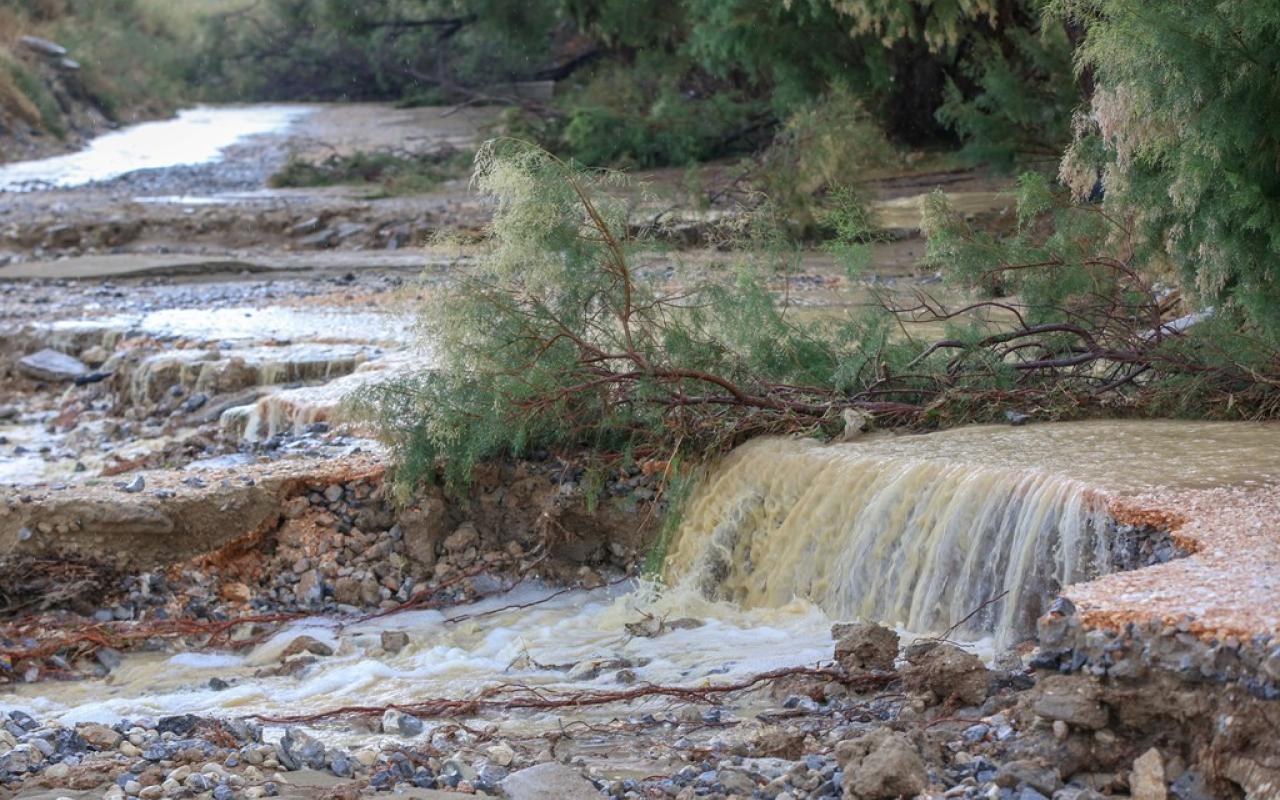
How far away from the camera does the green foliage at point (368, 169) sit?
23.4 metres

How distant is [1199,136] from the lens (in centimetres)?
789

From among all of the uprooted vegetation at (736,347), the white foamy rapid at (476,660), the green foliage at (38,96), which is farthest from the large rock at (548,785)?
the green foliage at (38,96)

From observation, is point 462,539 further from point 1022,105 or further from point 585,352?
point 1022,105

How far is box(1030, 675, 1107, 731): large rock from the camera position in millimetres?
4980

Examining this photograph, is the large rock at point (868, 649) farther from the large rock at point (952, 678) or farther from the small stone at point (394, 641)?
the small stone at point (394, 641)

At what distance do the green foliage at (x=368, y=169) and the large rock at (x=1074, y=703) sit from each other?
61.3 ft

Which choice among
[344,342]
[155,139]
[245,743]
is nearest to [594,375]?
[245,743]

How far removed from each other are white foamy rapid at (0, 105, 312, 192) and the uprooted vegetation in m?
17.6

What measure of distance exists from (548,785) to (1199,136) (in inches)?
189

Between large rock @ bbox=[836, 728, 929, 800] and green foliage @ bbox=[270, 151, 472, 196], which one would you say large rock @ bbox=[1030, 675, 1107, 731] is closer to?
large rock @ bbox=[836, 728, 929, 800]

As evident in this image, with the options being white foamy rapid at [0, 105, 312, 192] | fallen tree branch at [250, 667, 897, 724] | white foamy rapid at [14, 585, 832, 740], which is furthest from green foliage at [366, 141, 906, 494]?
white foamy rapid at [0, 105, 312, 192]

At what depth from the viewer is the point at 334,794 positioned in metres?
5.02

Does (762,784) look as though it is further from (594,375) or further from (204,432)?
(204,432)

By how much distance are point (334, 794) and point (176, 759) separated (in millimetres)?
700
